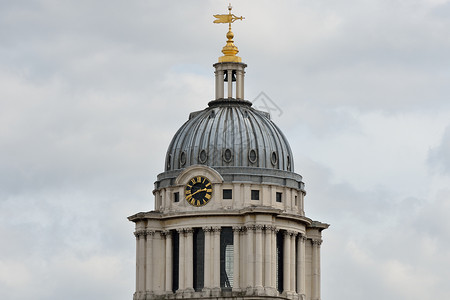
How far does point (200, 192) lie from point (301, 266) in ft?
33.1

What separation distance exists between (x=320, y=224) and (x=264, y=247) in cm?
930

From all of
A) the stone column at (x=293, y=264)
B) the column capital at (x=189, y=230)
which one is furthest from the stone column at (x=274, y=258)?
the column capital at (x=189, y=230)

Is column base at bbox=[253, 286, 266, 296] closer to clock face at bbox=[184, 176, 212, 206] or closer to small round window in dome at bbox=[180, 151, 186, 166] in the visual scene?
clock face at bbox=[184, 176, 212, 206]

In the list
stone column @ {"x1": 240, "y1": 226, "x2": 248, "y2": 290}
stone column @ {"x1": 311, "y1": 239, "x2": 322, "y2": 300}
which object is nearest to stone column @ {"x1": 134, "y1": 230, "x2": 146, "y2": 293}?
stone column @ {"x1": 240, "y1": 226, "x2": 248, "y2": 290}

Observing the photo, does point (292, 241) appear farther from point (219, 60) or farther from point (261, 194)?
point (219, 60)

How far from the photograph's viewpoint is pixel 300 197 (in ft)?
509

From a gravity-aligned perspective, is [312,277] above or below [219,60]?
below

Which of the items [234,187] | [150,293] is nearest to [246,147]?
[234,187]

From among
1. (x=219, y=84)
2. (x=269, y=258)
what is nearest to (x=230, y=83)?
(x=219, y=84)

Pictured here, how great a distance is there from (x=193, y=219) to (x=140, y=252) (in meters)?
5.56

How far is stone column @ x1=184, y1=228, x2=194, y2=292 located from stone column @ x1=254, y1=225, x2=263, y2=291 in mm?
5305

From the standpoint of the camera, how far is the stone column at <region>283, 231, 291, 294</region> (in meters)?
152

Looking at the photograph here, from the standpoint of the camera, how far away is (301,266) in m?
154

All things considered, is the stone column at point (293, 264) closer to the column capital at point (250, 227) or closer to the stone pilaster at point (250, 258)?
the stone pilaster at point (250, 258)
